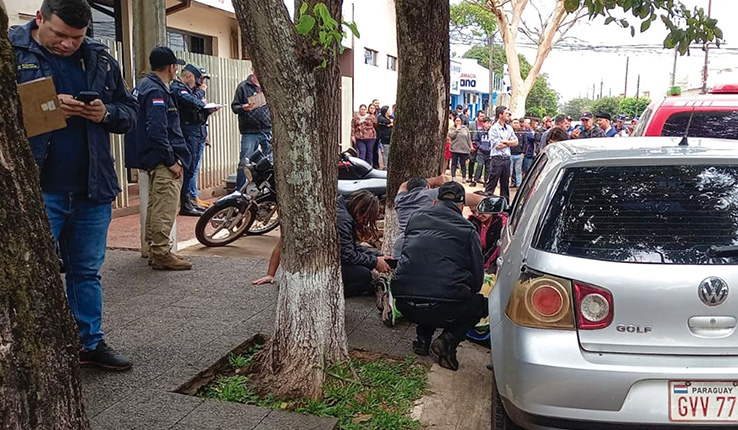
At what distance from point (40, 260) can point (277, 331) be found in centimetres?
212

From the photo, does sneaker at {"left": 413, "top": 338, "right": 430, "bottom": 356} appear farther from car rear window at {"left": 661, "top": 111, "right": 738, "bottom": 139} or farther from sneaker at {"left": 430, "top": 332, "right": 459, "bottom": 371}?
car rear window at {"left": 661, "top": 111, "right": 738, "bottom": 139}

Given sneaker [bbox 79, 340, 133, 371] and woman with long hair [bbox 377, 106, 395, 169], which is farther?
woman with long hair [bbox 377, 106, 395, 169]

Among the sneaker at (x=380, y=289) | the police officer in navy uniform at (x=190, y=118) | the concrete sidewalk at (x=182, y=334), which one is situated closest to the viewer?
the concrete sidewalk at (x=182, y=334)

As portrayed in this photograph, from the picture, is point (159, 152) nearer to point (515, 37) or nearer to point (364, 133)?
point (364, 133)

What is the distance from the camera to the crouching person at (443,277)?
4344 mm

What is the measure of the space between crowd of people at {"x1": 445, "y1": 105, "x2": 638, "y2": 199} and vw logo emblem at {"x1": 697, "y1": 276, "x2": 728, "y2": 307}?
9403 millimetres

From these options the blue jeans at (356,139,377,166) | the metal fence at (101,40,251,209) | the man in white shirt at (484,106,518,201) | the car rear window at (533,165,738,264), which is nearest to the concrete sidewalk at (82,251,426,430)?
the car rear window at (533,165,738,264)

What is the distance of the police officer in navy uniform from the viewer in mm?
8055

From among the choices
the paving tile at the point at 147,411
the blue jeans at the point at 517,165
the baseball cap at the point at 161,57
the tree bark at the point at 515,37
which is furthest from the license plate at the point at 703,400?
the tree bark at the point at 515,37

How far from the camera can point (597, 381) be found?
8.70 feet

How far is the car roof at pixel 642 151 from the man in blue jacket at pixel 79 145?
2.40m

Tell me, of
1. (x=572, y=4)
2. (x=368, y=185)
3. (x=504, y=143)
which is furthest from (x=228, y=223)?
(x=504, y=143)

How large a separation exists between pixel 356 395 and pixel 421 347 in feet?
2.91

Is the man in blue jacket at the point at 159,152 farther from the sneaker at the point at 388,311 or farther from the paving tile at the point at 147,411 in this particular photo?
the paving tile at the point at 147,411
